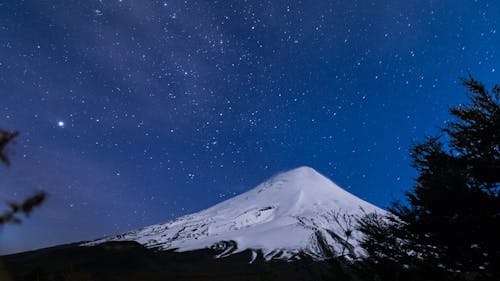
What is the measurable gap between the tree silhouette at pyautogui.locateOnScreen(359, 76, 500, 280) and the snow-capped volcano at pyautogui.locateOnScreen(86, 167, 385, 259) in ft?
175

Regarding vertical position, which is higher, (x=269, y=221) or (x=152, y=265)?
(x=269, y=221)

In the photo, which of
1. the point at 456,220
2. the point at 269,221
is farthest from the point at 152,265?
the point at 456,220

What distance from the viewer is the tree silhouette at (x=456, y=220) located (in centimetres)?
664

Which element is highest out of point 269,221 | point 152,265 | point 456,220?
point 269,221

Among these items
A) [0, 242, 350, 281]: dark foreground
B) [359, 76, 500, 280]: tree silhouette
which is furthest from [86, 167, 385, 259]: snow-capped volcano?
[359, 76, 500, 280]: tree silhouette

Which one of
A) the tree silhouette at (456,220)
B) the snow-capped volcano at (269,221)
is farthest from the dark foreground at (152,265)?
the tree silhouette at (456,220)

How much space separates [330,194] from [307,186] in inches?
458

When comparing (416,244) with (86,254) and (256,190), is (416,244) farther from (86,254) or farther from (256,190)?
(256,190)

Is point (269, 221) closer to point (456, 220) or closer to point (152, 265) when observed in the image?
point (152, 265)

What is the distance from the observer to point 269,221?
10138 cm

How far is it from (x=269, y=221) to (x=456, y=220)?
9740cm

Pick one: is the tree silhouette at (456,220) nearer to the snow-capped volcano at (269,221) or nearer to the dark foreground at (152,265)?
the dark foreground at (152,265)

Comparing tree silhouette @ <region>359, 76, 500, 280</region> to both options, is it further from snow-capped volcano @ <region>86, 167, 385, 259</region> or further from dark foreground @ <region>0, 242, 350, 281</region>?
snow-capped volcano @ <region>86, 167, 385, 259</region>

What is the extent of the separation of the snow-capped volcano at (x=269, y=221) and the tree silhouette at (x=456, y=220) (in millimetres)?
53327
